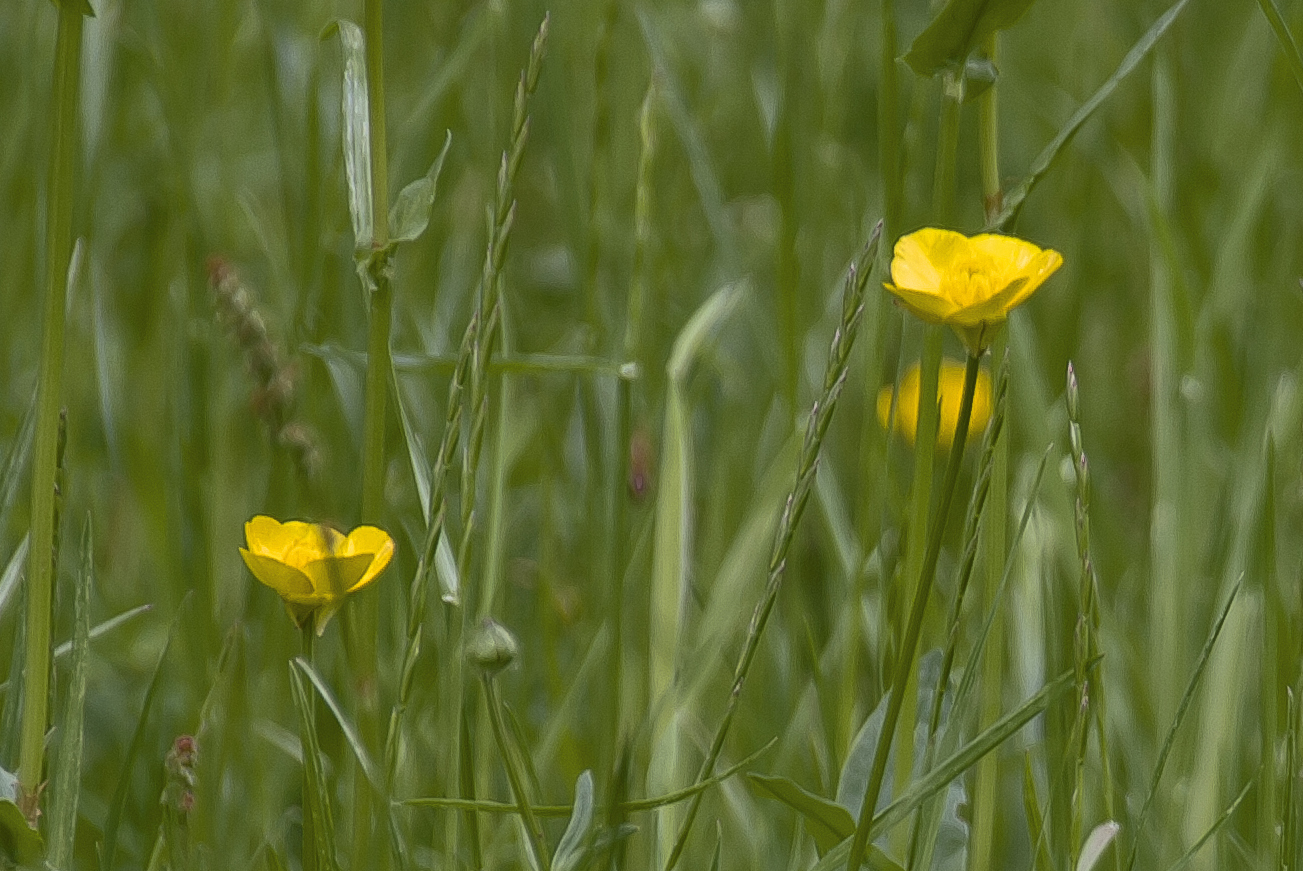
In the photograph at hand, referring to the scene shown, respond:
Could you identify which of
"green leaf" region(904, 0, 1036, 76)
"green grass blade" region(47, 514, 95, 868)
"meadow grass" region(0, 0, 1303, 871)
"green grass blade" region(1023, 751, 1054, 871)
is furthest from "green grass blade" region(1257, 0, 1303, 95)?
"green grass blade" region(47, 514, 95, 868)

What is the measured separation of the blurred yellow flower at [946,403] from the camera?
1.56m

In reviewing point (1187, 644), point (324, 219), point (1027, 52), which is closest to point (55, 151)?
point (324, 219)

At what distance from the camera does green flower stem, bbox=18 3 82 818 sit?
2.07 feet

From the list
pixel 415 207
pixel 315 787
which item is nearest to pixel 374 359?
pixel 415 207

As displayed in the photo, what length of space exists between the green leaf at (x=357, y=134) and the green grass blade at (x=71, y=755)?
7.2 inches

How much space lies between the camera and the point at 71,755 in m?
0.67

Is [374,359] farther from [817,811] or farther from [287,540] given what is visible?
[817,811]

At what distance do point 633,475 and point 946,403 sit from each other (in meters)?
0.60

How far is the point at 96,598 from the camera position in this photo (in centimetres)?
117

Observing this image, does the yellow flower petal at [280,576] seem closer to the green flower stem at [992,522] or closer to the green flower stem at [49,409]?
the green flower stem at [49,409]

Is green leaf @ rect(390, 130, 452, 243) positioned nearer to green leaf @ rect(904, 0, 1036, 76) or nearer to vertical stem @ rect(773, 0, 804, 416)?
green leaf @ rect(904, 0, 1036, 76)

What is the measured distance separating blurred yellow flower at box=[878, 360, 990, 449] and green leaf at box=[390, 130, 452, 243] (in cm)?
85

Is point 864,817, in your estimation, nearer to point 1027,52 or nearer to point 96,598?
point 96,598

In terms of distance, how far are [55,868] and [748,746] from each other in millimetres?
505
